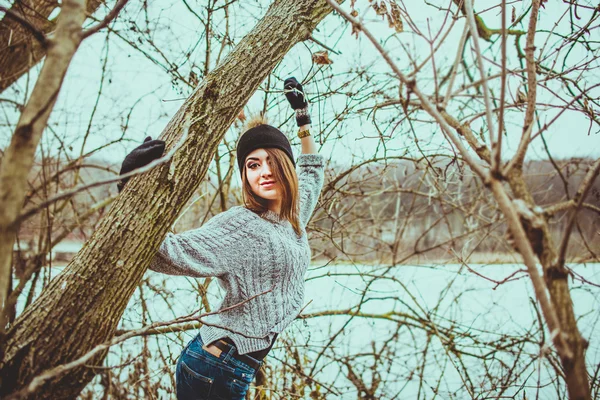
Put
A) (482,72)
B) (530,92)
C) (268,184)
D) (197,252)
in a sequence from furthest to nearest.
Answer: (268,184), (197,252), (530,92), (482,72)

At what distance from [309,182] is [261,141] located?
15.2 inches

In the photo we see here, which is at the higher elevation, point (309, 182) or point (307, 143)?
point (307, 143)

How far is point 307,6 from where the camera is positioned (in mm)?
2041

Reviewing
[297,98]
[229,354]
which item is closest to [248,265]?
[229,354]

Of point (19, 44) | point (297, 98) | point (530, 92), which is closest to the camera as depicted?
point (530, 92)

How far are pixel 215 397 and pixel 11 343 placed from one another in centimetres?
75

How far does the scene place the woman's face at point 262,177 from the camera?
6.50 feet

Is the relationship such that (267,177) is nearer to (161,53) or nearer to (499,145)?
(499,145)

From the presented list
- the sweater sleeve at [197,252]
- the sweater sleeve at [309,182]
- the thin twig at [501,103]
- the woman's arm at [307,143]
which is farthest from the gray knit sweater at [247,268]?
the thin twig at [501,103]

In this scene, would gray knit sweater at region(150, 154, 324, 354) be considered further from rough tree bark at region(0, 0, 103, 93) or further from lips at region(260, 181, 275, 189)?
rough tree bark at region(0, 0, 103, 93)

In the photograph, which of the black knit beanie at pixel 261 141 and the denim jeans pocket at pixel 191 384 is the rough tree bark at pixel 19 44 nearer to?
the black knit beanie at pixel 261 141

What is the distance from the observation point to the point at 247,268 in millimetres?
1846

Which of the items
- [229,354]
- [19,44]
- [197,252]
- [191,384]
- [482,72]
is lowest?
[191,384]

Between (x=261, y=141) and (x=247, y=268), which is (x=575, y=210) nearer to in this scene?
(x=247, y=268)
